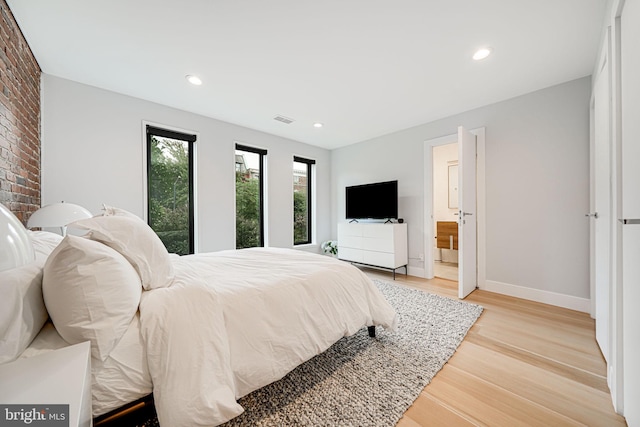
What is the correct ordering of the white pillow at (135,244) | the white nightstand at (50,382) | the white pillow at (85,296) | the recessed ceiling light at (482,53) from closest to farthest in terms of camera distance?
A: the white nightstand at (50,382), the white pillow at (85,296), the white pillow at (135,244), the recessed ceiling light at (482,53)

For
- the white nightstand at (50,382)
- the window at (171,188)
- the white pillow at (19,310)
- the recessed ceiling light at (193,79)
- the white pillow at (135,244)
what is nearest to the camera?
the white nightstand at (50,382)

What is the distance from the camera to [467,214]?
292cm

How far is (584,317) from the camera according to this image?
230 cm

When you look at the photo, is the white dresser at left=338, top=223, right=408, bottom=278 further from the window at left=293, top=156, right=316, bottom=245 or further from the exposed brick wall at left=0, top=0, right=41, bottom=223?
the exposed brick wall at left=0, top=0, right=41, bottom=223

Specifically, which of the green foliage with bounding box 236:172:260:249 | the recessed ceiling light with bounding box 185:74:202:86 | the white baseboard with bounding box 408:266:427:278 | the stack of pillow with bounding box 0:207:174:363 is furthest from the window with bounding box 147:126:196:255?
the white baseboard with bounding box 408:266:427:278

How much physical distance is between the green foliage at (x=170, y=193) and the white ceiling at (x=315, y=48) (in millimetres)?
628

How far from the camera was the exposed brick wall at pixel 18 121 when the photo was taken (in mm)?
1604

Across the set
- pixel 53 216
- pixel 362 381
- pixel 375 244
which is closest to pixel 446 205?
pixel 375 244

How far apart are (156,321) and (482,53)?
3047 mm

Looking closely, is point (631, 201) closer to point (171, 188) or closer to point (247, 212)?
point (247, 212)

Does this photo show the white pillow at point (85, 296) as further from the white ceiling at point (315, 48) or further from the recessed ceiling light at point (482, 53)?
the recessed ceiling light at point (482, 53)

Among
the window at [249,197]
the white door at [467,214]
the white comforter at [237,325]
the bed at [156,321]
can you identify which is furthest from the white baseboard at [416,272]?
the bed at [156,321]

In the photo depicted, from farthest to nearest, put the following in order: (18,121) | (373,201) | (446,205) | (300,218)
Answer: (446,205) < (300,218) < (373,201) < (18,121)

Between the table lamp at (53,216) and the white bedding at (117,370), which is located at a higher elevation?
the table lamp at (53,216)
